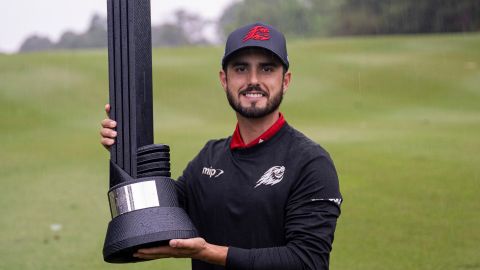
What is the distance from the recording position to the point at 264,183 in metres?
2.22

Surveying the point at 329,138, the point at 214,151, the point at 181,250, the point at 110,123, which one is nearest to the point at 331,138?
the point at 329,138

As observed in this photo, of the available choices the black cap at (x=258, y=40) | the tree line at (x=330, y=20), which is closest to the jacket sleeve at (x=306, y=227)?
the black cap at (x=258, y=40)

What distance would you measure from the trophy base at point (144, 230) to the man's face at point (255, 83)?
1.50ft

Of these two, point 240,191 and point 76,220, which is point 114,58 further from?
point 76,220

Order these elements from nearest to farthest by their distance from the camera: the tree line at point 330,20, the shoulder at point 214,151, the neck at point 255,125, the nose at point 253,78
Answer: the nose at point 253,78 < the neck at point 255,125 < the shoulder at point 214,151 < the tree line at point 330,20

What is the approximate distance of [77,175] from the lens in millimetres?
8148

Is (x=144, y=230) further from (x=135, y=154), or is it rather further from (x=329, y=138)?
(x=329, y=138)

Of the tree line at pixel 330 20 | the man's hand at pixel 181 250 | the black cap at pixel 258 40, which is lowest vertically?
the man's hand at pixel 181 250

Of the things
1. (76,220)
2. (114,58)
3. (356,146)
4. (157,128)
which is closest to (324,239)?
(114,58)

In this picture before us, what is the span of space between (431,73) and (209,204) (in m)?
16.4

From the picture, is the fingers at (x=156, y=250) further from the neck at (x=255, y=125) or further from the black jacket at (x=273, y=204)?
the neck at (x=255, y=125)

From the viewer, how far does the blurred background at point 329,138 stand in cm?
525

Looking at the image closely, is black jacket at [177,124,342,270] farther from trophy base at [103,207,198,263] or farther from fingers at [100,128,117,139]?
fingers at [100,128,117,139]

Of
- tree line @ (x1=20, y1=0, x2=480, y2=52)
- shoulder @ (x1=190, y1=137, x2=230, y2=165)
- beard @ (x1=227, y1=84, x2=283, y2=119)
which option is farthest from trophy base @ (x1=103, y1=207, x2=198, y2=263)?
tree line @ (x1=20, y1=0, x2=480, y2=52)
